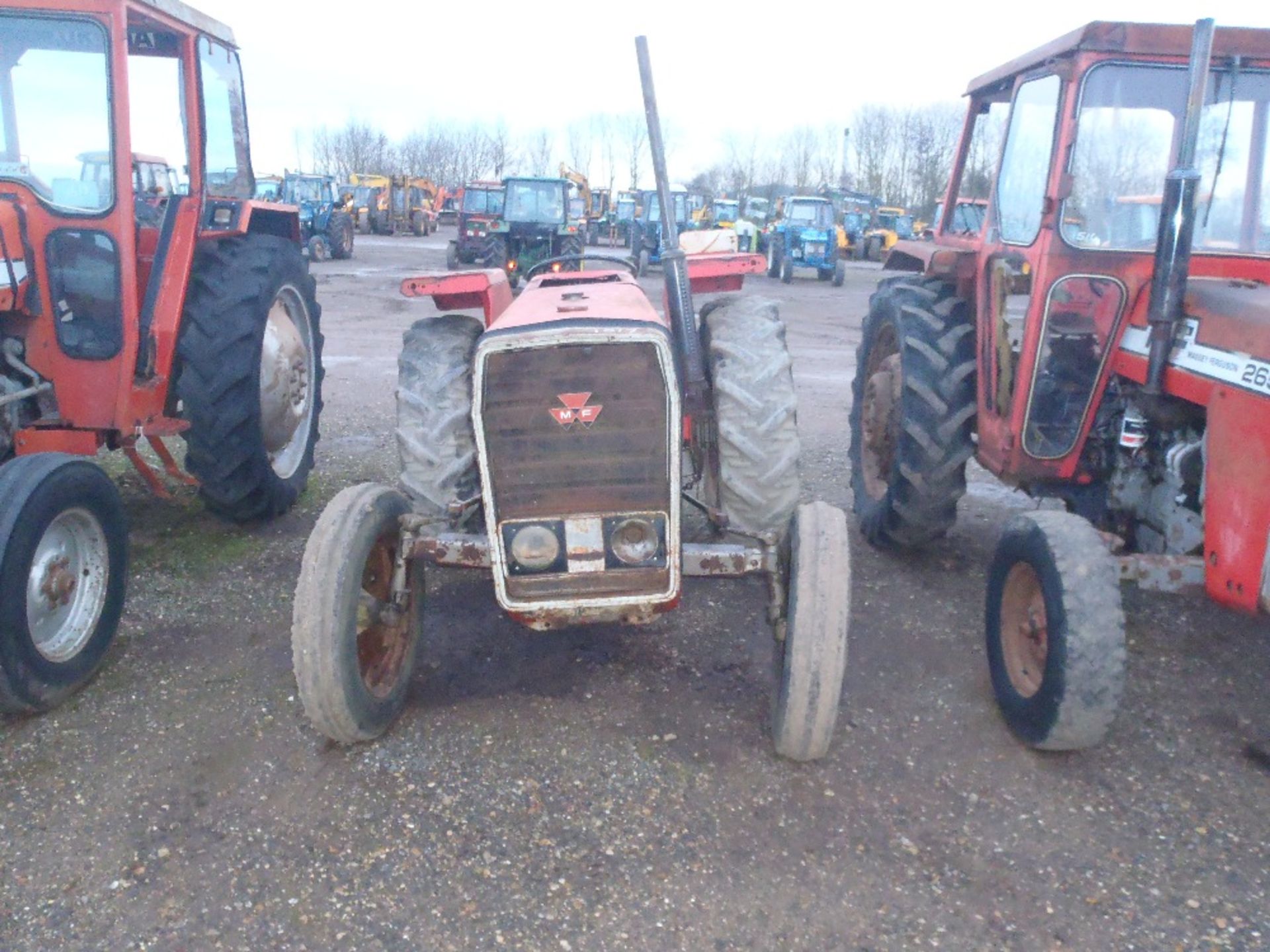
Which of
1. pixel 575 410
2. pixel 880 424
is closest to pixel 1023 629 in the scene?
pixel 575 410

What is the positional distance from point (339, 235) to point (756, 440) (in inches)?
939

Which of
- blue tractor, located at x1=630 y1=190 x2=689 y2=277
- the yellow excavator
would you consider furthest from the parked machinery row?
the yellow excavator

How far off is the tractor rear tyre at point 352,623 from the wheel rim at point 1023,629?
203 centimetres

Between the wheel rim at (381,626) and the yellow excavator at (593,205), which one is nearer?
the wheel rim at (381,626)

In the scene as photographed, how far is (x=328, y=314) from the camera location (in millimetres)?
14750

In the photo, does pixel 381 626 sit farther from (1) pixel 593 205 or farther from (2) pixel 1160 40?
(1) pixel 593 205

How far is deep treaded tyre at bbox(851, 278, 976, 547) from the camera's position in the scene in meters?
4.30

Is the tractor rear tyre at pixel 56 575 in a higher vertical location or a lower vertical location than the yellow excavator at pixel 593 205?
lower

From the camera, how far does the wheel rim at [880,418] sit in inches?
197

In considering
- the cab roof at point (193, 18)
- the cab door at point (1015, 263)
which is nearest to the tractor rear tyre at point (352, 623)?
the cab door at point (1015, 263)

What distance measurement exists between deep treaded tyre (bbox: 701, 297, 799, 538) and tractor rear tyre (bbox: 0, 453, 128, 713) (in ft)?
7.29

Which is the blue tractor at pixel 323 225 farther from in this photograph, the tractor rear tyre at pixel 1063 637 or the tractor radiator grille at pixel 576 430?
the tractor rear tyre at pixel 1063 637

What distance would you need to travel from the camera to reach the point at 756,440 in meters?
3.51

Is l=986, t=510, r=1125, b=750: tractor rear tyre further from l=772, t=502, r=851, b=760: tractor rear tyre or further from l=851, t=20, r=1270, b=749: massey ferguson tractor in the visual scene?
l=772, t=502, r=851, b=760: tractor rear tyre
